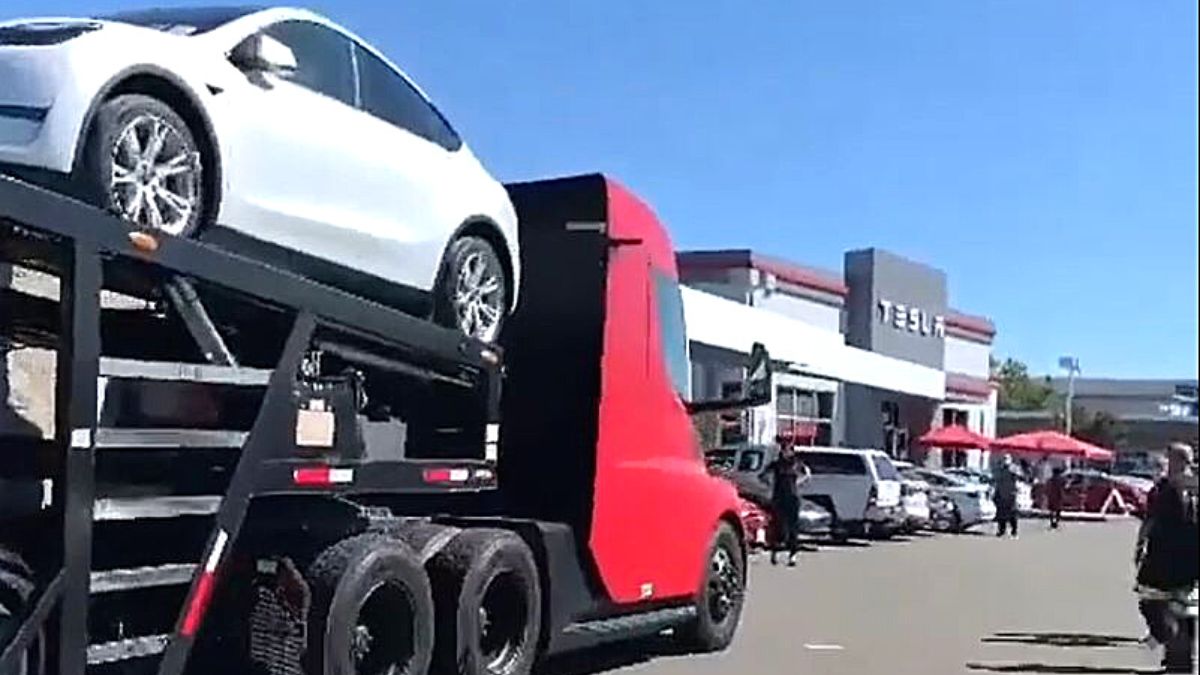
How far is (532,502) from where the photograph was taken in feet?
34.2

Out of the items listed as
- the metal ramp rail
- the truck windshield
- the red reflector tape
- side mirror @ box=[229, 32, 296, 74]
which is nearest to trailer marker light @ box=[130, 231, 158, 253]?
the metal ramp rail

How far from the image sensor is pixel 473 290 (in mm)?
9664

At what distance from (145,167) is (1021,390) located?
374 ft

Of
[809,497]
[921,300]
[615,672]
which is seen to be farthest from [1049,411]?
[615,672]

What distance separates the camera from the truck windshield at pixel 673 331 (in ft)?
38.1

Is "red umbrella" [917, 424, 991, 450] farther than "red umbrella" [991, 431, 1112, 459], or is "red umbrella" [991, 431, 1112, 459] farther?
"red umbrella" [917, 424, 991, 450]

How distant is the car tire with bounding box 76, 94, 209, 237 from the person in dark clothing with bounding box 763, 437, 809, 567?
17492 millimetres

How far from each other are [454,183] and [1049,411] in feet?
322

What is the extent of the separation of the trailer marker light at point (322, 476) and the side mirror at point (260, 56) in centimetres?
175

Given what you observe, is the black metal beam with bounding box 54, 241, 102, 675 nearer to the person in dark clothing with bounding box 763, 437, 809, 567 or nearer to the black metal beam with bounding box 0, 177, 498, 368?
the black metal beam with bounding box 0, 177, 498, 368

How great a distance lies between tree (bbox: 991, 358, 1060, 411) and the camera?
111 m

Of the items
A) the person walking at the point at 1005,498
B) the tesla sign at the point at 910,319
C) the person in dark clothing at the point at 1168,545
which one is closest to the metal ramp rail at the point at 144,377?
the person in dark clothing at the point at 1168,545

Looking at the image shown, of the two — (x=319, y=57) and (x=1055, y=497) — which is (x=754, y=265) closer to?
(x=1055, y=497)

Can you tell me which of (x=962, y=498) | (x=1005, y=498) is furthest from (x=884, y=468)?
(x=1005, y=498)
